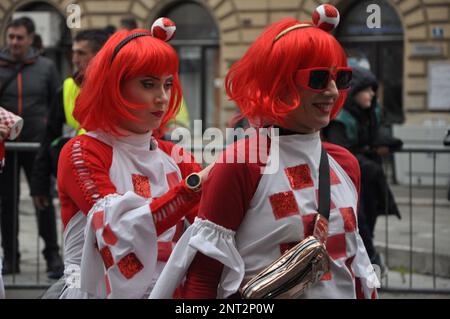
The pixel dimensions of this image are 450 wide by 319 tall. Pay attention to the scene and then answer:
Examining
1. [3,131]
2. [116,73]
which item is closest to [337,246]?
[116,73]

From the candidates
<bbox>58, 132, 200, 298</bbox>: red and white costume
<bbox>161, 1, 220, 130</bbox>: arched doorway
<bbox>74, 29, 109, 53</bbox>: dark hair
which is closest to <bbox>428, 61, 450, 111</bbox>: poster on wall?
<bbox>161, 1, 220, 130</bbox>: arched doorway

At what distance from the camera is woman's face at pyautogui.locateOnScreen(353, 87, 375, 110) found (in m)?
6.74

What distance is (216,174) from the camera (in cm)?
283

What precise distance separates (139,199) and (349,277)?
2.19ft

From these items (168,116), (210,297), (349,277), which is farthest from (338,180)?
(168,116)

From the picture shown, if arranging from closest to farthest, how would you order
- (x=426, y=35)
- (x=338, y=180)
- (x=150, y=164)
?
(x=338, y=180) → (x=150, y=164) → (x=426, y=35)

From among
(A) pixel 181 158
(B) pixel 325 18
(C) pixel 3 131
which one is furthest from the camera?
(C) pixel 3 131

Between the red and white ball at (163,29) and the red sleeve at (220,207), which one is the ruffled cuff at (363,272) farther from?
the red and white ball at (163,29)

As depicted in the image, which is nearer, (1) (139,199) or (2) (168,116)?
(1) (139,199)

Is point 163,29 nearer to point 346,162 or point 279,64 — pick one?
point 279,64

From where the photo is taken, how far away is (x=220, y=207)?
9.20ft

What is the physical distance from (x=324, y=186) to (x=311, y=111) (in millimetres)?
218
